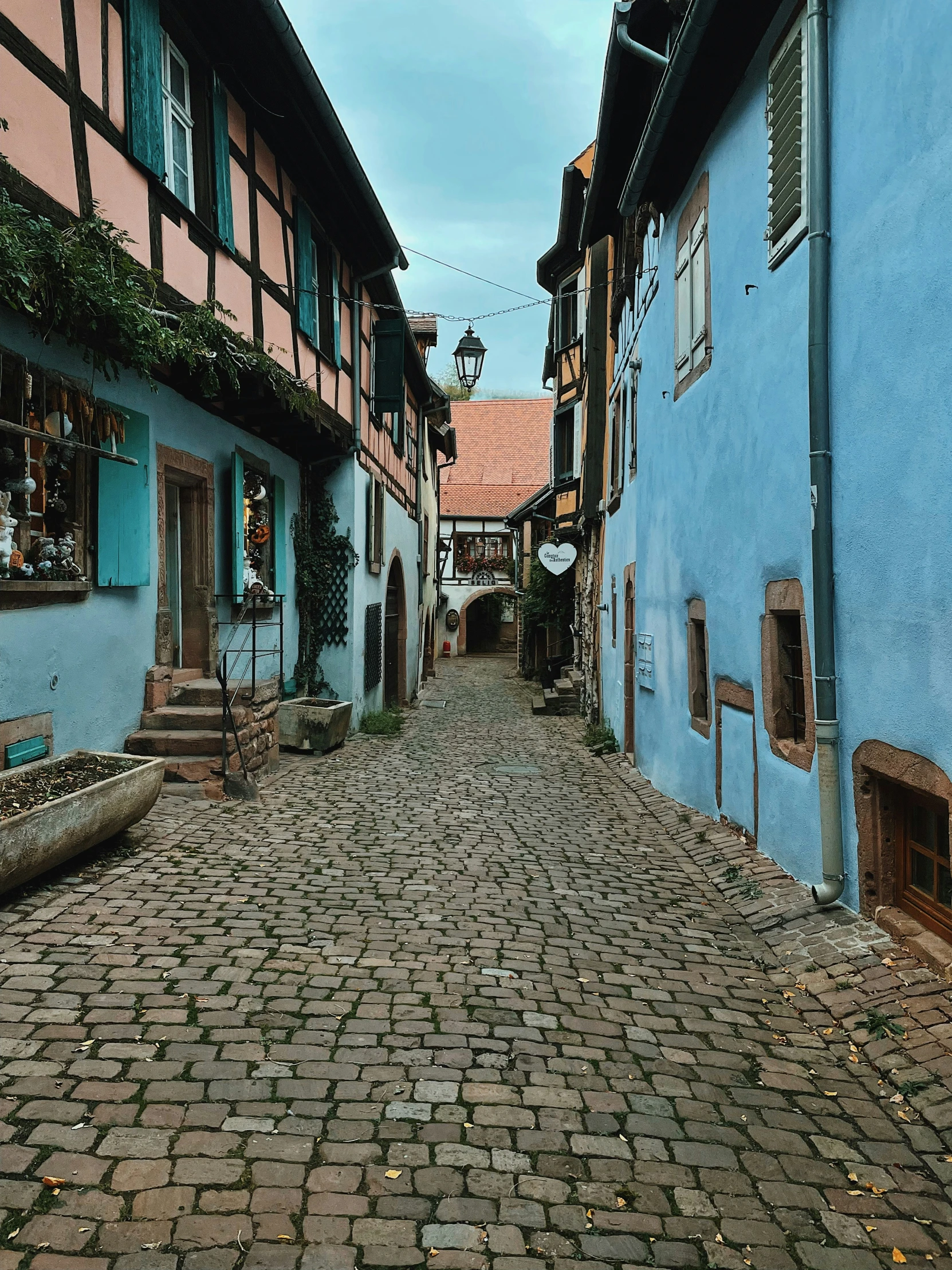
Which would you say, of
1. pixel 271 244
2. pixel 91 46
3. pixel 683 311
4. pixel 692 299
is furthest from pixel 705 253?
pixel 91 46

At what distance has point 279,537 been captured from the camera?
34.1 feet

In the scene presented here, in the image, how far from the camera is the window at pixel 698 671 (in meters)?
7.38

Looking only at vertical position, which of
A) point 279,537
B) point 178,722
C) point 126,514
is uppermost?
point 279,537

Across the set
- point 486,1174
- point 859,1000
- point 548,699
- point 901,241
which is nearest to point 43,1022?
point 486,1174

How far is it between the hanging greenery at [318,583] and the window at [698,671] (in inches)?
213

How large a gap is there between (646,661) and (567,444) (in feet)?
32.2

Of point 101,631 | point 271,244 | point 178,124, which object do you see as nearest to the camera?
point 101,631

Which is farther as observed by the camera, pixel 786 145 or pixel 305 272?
pixel 305 272

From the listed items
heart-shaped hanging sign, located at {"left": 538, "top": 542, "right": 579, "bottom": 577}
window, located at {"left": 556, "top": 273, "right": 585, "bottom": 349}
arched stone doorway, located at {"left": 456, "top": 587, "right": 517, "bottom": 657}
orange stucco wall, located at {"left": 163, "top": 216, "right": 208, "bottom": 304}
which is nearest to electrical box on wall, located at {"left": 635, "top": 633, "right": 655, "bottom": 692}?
orange stucco wall, located at {"left": 163, "top": 216, "right": 208, "bottom": 304}

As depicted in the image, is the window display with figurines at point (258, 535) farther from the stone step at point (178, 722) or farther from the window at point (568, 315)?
the window at point (568, 315)

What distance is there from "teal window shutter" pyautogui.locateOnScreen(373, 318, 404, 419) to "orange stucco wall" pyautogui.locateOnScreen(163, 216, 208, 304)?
6.09 metres

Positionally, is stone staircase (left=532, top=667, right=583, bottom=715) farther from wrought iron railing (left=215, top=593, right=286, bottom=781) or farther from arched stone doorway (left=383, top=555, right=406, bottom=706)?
wrought iron railing (left=215, top=593, right=286, bottom=781)

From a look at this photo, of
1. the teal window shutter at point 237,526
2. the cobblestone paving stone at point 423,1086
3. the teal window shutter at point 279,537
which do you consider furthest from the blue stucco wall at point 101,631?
the teal window shutter at point 279,537

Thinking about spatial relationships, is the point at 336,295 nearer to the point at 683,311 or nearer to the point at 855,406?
the point at 683,311
